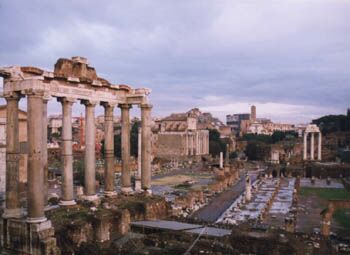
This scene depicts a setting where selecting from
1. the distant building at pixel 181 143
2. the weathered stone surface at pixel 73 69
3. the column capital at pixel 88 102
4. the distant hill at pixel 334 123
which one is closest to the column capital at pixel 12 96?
the weathered stone surface at pixel 73 69

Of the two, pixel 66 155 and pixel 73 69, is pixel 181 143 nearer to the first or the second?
pixel 73 69

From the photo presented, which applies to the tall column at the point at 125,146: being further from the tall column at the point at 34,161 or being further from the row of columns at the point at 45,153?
the tall column at the point at 34,161

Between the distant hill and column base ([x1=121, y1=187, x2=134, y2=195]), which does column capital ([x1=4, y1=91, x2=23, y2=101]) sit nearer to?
column base ([x1=121, y1=187, x2=134, y2=195])

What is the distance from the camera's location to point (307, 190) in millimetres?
45781

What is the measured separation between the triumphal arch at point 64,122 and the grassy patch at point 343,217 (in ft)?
46.0

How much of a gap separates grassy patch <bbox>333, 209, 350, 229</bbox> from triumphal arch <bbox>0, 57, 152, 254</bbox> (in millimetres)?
14018

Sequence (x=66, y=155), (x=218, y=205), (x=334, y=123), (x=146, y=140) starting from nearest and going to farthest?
1. (x=66, y=155)
2. (x=146, y=140)
3. (x=218, y=205)
4. (x=334, y=123)

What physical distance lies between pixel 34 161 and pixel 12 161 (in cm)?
163

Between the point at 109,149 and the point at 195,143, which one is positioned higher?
the point at 109,149

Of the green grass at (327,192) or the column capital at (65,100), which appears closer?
the column capital at (65,100)

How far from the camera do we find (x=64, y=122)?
16062 millimetres

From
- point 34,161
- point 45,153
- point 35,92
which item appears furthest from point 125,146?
point 35,92

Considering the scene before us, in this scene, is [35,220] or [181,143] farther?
[181,143]

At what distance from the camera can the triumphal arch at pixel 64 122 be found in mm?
12414
